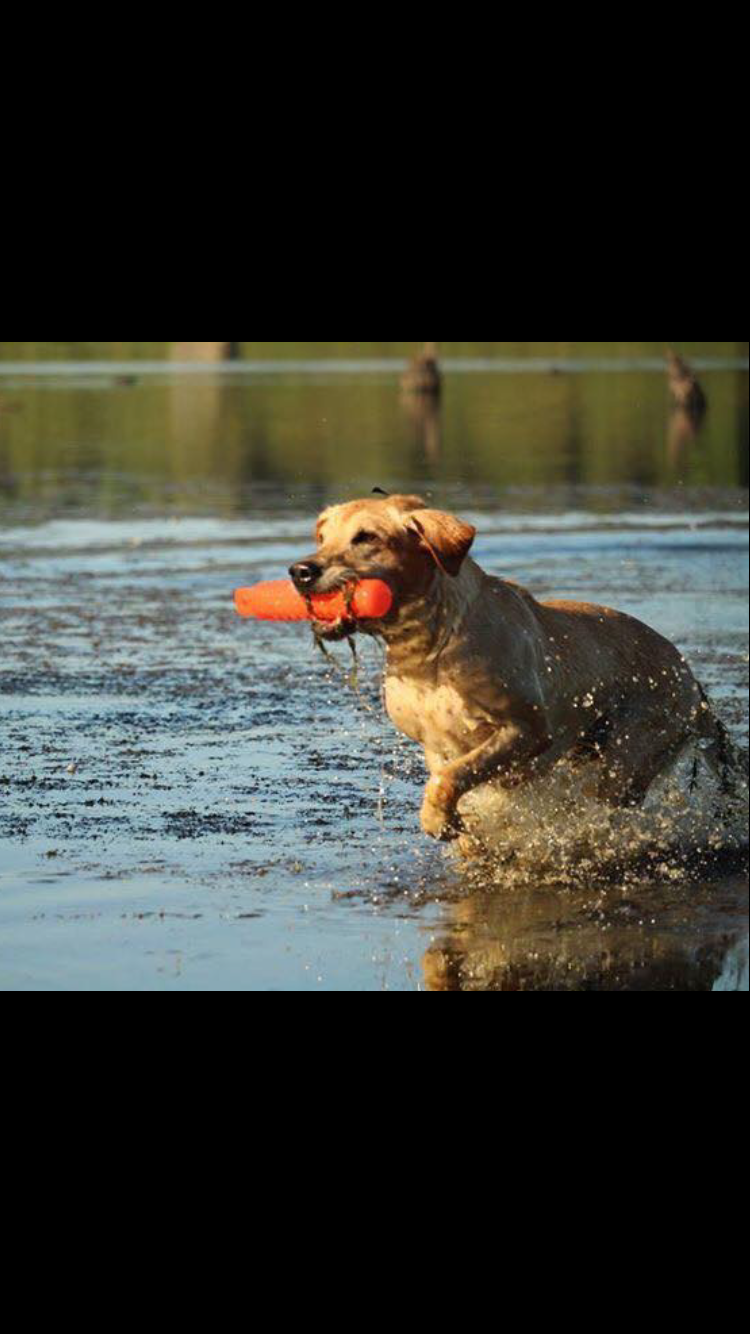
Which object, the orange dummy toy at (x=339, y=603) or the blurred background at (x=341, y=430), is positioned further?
the blurred background at (x=341, y=430)

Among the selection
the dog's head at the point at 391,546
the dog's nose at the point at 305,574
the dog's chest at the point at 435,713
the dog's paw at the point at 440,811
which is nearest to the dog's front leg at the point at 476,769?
the dog's paw at the point at 440,811

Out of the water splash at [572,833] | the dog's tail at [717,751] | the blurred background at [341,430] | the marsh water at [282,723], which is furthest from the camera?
the blurred background at [341,430]

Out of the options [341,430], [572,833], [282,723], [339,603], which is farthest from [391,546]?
[341,430]

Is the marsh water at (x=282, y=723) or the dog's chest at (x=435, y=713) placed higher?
the dog's chest at (x=435, y=713)

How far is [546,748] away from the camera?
9188 mm

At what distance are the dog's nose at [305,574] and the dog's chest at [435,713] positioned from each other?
0.70 metres

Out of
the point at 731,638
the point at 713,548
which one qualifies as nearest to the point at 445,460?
the point at 713,548

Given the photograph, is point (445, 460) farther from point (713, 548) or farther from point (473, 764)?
point (473, 764)

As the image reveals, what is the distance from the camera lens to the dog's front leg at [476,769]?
8859mm

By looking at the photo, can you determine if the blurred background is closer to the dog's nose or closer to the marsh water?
the marsh water

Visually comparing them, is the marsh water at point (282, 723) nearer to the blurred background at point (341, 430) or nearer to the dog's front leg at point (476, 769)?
the blurred background at point (341, 430)

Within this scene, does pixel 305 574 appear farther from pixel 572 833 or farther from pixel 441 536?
pixel 572 833

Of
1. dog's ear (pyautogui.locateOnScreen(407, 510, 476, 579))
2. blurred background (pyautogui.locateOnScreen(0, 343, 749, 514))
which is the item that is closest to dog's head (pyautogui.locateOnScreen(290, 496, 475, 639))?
dog's ear (pyautogui.locateOnScreen(407, 510, 476, 579))
